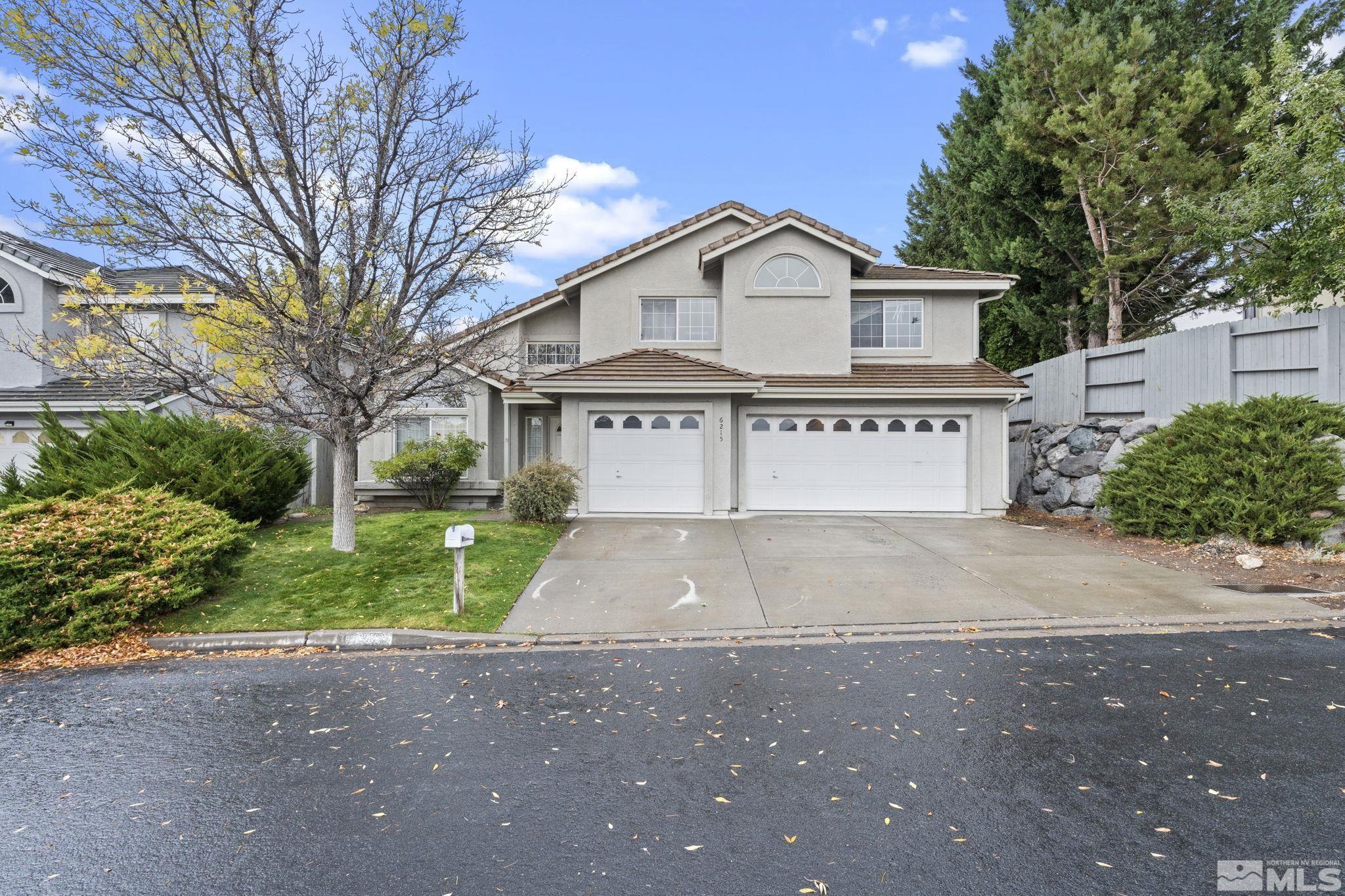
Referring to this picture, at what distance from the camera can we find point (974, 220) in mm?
21172

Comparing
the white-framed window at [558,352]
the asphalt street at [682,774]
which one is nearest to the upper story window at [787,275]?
the white-framed window at [558,352]

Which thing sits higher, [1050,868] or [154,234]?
[154,234]

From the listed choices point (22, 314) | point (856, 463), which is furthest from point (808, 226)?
point (22, 314)

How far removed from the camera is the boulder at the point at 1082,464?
12906 millimetres

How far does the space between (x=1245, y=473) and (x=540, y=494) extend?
35.9 feet

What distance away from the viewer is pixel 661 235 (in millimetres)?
14953

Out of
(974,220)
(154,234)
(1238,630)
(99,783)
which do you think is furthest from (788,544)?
(974,220)

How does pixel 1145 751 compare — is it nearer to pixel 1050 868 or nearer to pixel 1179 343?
pixel 1050 868

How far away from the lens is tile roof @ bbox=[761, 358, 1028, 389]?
13570mm

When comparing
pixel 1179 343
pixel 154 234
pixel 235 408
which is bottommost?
pixel 235 408

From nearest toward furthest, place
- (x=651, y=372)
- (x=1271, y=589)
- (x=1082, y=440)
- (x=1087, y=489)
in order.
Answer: (x=1271, y=589) < (x=1087, y=489) < (x=651, y=372) < (x=1082, y=440)

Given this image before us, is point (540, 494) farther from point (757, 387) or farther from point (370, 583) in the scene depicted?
point (757, 387)

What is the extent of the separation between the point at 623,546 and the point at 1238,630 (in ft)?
24.6

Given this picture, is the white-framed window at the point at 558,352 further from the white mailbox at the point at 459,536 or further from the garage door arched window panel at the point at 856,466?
the white mailbox at the point at 459,536
